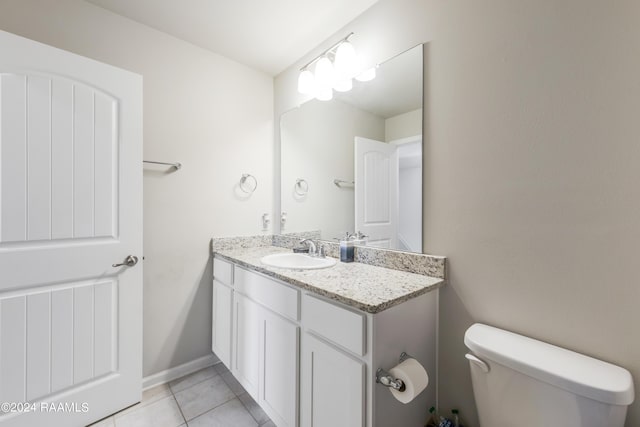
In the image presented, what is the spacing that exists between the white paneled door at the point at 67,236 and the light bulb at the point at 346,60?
46.5 inches

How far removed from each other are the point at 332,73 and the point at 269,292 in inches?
55.7

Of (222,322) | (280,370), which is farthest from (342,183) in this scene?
(222,322)

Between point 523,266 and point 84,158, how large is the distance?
82.1 inches

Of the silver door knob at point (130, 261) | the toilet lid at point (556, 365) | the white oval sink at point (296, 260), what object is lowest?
the toilet lid at point (556, 365)

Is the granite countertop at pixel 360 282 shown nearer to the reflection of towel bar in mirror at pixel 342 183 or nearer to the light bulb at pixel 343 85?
the reflection of towel bar in mirror at pixel 342 183

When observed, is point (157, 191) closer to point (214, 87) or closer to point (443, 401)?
point (214, 87)

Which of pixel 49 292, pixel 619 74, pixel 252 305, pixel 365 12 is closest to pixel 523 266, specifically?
pixel 619 74

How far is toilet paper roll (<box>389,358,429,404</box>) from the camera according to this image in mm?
867

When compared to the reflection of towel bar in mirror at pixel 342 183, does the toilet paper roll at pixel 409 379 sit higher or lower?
lower

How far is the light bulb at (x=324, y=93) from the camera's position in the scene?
1.79 meters

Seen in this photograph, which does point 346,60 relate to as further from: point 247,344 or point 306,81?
point 247,344

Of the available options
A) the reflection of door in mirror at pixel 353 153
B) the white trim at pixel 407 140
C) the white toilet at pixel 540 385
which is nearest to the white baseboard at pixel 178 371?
the reflection of door in mirror at pixel 353 153

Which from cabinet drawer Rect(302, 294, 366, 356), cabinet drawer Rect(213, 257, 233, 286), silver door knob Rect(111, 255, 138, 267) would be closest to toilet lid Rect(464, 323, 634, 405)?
cabinet drawer Rect(302, 294, 366, 356)

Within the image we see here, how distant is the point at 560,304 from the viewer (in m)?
0.93
